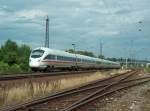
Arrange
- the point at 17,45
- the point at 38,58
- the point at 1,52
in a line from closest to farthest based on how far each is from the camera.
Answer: the point at 38,58 < the point at 1,52 < the point at 17,45

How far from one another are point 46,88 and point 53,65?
28.9 meters

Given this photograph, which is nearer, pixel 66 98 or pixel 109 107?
pixel 109 107

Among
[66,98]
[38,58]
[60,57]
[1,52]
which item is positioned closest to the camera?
[66,98]

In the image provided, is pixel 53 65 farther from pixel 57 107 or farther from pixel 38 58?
pixel 57 107

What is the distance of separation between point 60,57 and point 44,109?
41.0 m

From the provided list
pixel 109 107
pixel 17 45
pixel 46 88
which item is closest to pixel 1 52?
pixel 17 45

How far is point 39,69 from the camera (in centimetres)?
5031

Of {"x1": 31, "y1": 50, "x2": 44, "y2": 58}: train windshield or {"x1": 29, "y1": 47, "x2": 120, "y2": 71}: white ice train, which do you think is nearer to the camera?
{"x1": 29, "y1": 47, "x2": 120, "y2": 71}: white ice train

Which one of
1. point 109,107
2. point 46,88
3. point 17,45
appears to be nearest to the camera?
point 109,107

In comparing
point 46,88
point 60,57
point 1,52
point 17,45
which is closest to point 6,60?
point 1,52

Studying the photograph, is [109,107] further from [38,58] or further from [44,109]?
[38,58]

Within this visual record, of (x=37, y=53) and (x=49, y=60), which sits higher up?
(x=37, y=53)

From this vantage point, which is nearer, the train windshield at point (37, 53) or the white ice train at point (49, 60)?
the white ice train at point (49, 60)

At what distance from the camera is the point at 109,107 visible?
15.5 metres
